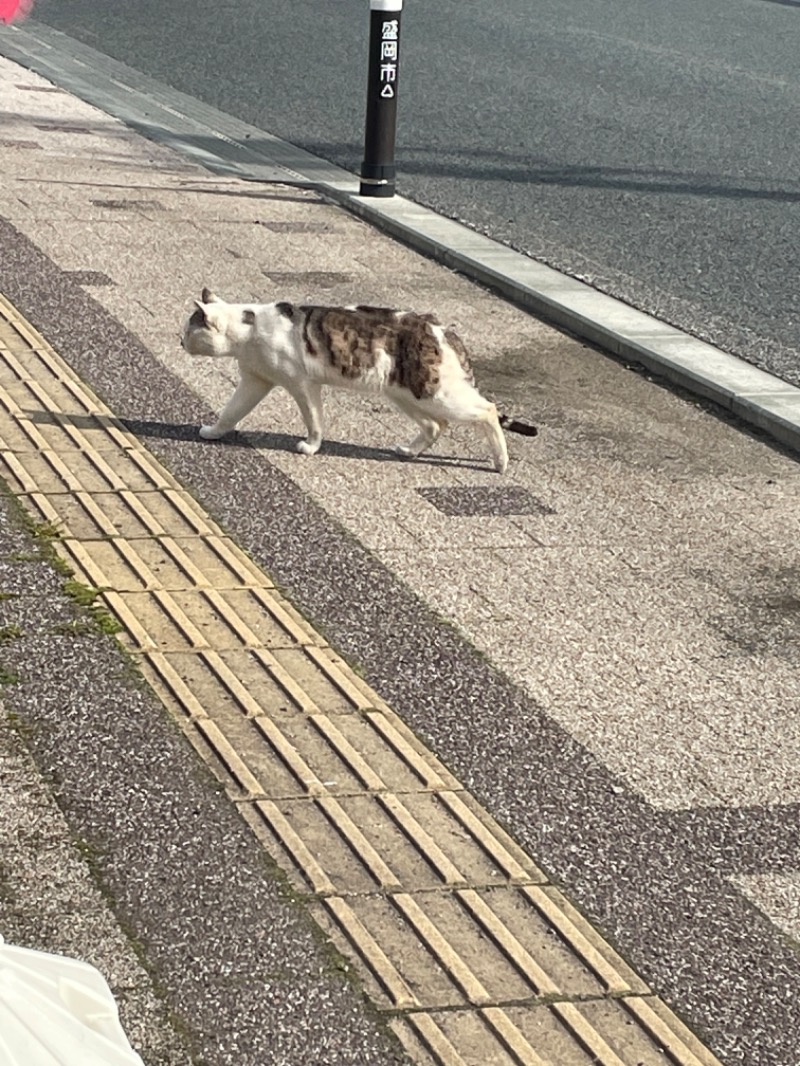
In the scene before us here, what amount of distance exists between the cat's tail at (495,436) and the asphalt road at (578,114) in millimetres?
2167

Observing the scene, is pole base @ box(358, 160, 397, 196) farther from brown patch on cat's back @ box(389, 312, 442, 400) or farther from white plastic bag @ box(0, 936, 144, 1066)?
white plastic bag @ box(0, 936, 144, 1066)

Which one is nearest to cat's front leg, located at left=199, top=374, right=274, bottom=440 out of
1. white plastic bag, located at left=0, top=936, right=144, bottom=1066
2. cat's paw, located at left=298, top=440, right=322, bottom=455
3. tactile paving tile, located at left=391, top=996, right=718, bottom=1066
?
cat's paw, located at left=298, top=440, right=322, bottom=455

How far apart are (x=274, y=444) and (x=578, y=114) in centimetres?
1007

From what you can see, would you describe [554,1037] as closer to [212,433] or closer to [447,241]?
[212,433]

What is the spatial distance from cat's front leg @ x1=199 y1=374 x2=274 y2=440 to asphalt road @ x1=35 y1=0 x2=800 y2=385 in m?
2.85

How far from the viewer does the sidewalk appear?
3.94 m

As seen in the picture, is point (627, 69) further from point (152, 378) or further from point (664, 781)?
point (664, 781)

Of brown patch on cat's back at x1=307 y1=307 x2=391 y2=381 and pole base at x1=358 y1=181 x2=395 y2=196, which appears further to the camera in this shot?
pole base at x1=358 y1=181 x2=395 y2=196

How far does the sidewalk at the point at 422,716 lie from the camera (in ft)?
12.9

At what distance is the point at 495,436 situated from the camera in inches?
285

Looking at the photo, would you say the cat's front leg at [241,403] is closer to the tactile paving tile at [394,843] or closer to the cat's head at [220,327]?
the cat's head at [220,327]

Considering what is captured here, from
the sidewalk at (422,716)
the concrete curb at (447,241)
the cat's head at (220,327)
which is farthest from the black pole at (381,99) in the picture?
the cat's head at (220,327)

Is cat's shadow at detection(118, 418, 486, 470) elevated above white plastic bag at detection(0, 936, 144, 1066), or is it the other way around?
white plastic bag at detection(0, 936, 144, 1066)

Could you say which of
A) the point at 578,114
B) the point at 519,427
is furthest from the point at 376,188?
the point at 519,427
